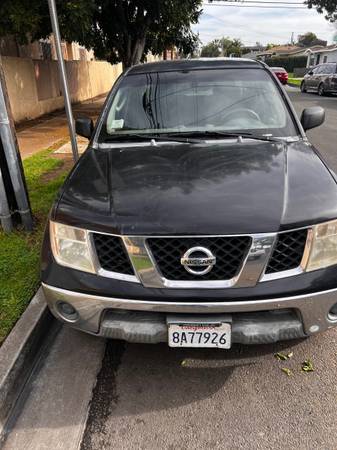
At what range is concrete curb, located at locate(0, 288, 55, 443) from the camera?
238 centimetres

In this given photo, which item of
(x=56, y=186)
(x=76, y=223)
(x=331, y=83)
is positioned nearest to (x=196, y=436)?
(x=76, y=223)

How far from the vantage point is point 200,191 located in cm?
237

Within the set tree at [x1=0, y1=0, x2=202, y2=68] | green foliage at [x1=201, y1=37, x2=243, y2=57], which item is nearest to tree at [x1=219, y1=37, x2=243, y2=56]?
green foliage at [x1=201, y1=37, x2=243, y2=57]

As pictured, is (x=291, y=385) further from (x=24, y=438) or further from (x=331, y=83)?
(x=331, y=83)

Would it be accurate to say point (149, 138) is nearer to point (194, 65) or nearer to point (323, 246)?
point (194, 65)

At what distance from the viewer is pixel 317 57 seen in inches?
2131

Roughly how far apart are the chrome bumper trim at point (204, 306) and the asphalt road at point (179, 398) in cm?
43

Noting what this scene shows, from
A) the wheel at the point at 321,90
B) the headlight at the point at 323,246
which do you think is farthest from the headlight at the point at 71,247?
the wheel at the point at 321,90

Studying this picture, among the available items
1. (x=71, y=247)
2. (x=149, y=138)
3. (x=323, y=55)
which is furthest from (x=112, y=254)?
(x=323, y=55)

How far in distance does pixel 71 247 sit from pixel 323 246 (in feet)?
4.36

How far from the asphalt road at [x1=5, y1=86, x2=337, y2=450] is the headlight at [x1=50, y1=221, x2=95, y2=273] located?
795mm

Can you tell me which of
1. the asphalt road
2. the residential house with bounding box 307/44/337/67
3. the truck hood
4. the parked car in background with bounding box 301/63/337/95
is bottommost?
the residential house with bounding box 307/44/337/67

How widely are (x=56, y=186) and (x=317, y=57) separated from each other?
56.4 meters

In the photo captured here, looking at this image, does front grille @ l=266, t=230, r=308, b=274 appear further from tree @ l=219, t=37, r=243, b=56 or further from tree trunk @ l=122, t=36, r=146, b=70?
tree @ l=219, t=37, r=243, b=56
